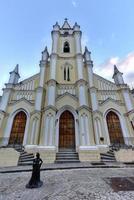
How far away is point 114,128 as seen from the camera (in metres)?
15.0

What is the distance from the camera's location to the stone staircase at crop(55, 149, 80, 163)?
11.1 metres

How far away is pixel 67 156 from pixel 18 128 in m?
6.47

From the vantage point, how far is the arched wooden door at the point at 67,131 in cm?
1374

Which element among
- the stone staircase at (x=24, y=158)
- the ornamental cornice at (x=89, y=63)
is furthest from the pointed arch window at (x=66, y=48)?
the stone staircase at (x=24, y=158)

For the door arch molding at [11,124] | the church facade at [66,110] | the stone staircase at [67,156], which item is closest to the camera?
the stone staircase at [67,156]

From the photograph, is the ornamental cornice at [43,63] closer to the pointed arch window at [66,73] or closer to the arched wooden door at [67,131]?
the pointed arch window at [66,73]

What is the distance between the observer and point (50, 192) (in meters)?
4.40

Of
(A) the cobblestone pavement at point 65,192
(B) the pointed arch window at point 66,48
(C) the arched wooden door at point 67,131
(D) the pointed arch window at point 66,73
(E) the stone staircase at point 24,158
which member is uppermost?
(B) the pointed arch window at point 66,48

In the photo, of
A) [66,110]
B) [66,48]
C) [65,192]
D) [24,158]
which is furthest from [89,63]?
[65,192]

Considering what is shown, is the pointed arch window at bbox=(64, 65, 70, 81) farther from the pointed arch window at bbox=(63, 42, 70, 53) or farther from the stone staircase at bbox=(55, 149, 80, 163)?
the stone staircase at bbox=(55, 149, 80, 163)

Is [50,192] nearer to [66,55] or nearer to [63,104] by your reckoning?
[63,104]

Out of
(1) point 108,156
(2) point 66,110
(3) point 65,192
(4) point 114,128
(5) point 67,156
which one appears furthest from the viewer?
(2) point 66,110

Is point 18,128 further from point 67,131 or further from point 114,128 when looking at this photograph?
point 114,128

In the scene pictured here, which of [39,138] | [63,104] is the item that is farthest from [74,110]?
[39,138]
